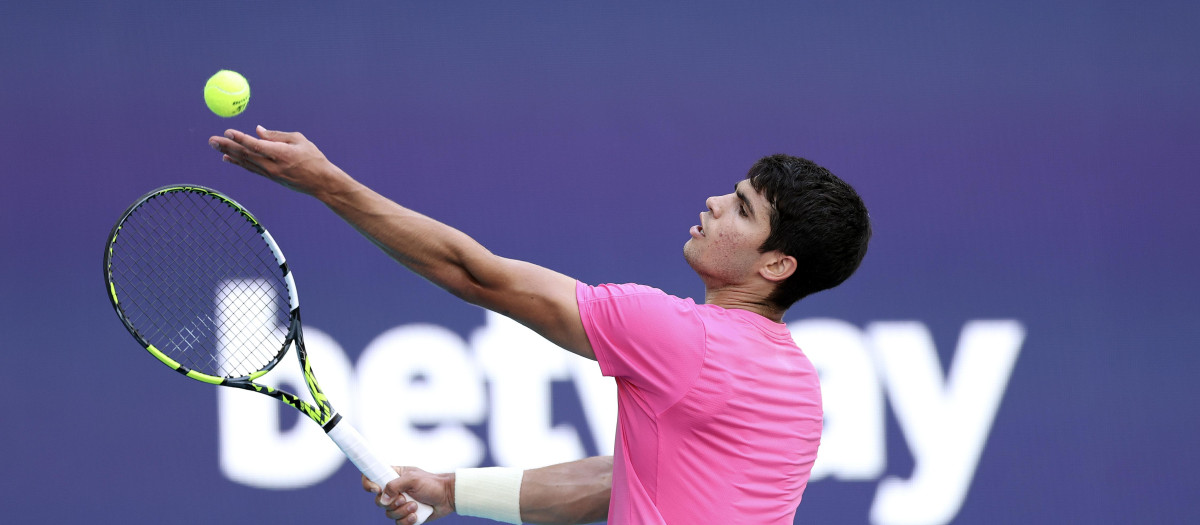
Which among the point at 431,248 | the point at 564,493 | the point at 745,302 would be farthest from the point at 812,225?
the point at 564,493

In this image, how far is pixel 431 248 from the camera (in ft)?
7.42

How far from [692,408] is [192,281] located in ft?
8.04

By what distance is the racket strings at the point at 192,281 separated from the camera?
399cm

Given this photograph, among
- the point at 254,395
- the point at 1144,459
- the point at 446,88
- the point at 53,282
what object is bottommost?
the point at 1144,459

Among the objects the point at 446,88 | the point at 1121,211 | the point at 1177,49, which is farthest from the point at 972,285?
the point at 446,88

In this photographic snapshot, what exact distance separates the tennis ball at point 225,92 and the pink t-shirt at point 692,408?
111 centimetres

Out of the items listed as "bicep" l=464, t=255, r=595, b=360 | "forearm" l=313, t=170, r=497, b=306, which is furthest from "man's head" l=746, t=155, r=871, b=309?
"forearm" l=313, t=170, r=497, b=306

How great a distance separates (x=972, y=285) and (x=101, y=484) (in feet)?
11.4

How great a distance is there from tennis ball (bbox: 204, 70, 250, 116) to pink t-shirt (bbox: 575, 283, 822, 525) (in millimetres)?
1105

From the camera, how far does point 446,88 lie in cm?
447

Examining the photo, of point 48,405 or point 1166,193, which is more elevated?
point 1166,193

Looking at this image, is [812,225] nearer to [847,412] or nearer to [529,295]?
[529,295]

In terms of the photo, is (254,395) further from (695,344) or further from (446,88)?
(695,344)

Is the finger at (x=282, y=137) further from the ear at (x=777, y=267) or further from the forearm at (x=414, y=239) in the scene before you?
the ear at (x=777, y=267)
